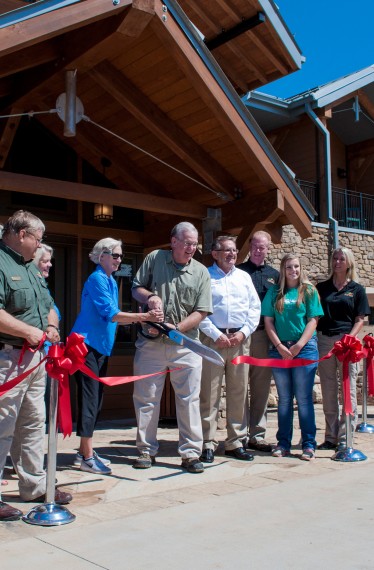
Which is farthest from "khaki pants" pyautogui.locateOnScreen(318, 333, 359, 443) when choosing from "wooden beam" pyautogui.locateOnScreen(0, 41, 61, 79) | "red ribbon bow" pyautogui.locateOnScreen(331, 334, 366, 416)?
"wooden beam" pyautogui.locateOnScreen(0, 41, 61, 79)

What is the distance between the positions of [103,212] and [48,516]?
482 centimetres

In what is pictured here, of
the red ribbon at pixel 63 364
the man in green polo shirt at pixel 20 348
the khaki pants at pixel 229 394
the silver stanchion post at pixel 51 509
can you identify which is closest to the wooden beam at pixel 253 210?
the khaki pants at pixel 229 394

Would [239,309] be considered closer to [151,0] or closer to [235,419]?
[235,419]

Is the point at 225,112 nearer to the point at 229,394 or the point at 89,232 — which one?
the point at 89,232

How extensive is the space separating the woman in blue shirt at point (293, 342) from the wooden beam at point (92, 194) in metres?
1.81

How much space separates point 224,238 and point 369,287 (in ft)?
32.9

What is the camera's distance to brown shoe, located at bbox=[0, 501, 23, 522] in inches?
142

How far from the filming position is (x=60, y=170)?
775 centimetres

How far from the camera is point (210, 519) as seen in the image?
3.70 metres

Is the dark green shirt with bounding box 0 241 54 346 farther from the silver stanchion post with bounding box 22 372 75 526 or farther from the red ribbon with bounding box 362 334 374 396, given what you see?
the red ribbon with bounding box 362 334 374 396

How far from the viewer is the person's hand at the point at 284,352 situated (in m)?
5.56

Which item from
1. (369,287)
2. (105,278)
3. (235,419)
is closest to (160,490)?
A: (235,419)

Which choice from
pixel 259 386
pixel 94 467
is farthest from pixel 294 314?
pixel 94 467

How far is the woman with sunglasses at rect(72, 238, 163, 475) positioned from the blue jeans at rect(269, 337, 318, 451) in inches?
58.0
